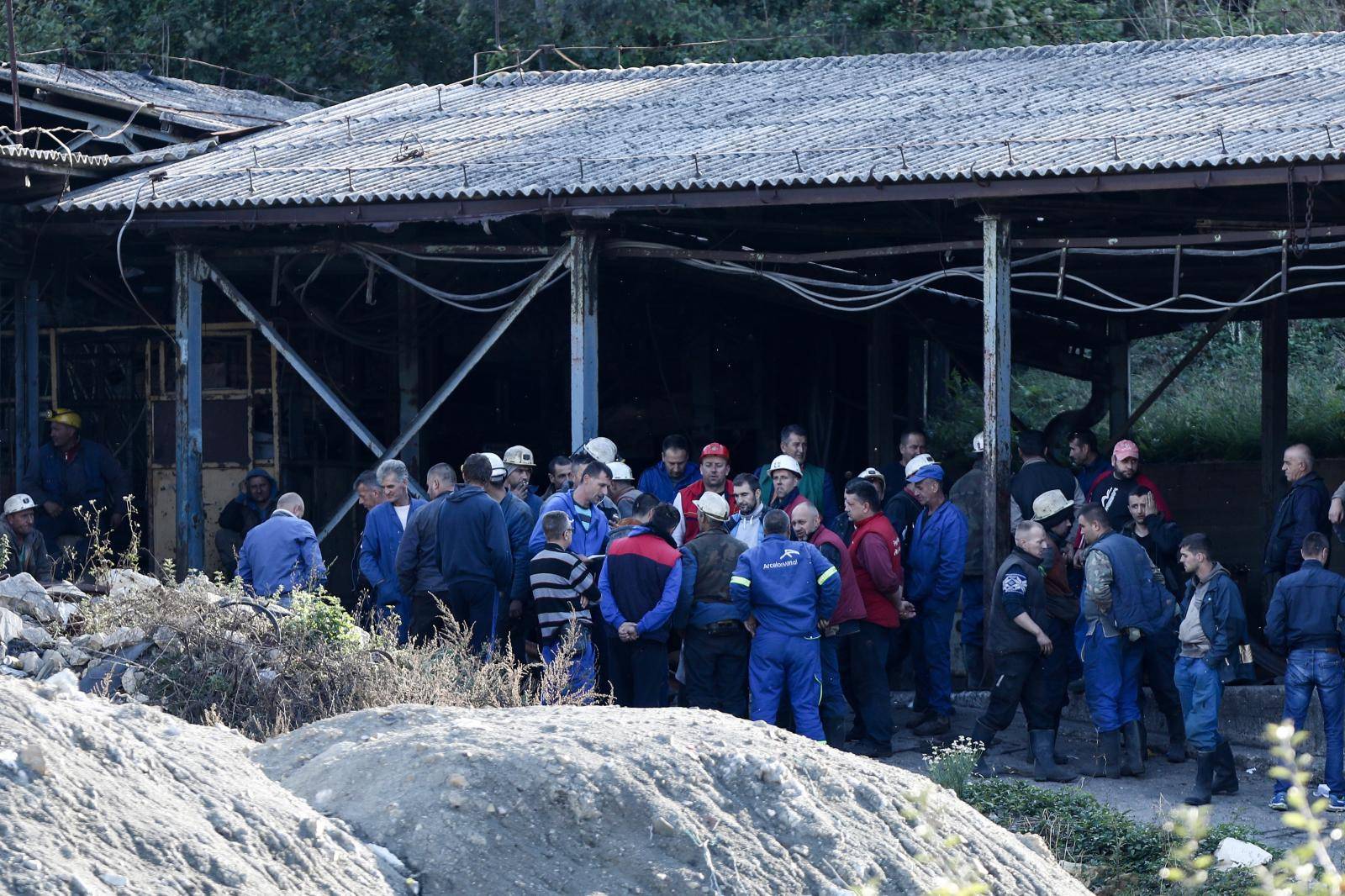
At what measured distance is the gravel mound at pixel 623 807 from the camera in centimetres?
561

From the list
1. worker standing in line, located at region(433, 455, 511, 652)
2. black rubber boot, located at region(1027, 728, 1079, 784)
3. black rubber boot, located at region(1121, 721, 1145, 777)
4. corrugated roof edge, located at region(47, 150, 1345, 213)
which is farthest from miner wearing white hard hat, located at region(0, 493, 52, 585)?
black rubber boot, located at region(1121, 721, 1145, 777)

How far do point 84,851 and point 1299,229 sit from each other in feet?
28.0

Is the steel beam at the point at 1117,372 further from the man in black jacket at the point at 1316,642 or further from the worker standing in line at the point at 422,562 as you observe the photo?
the worker standing in line at the point at 422,562

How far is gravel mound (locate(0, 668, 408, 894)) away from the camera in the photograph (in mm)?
4781

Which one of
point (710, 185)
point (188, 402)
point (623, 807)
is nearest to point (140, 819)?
point (623, 807)

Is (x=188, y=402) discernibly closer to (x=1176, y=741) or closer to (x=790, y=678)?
(x=790, y=678)

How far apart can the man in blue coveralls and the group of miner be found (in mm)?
11

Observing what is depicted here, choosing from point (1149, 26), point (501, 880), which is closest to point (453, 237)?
point (501, 880)

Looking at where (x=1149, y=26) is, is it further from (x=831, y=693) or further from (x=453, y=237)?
(x=831, y=693)

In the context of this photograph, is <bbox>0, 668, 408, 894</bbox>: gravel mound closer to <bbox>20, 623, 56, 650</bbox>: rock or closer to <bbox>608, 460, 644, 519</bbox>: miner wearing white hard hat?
<bbox>20, 623, 56, 650</bbox>: rock

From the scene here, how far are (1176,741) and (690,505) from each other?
3.49m

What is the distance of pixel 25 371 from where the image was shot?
13.8m

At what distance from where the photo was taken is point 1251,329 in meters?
26.3

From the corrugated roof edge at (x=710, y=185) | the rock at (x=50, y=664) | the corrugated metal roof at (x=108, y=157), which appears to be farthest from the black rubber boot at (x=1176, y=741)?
the corrugated metal roof at (x=108, y=157)
